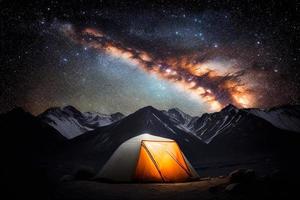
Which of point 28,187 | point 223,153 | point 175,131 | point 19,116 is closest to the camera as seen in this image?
point 28,187

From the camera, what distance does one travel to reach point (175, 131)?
531ft

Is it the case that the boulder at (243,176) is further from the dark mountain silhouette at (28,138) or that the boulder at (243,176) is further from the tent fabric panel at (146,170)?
the dark mountain silhouette at (28,138)

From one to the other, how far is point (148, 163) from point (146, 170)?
0.41m

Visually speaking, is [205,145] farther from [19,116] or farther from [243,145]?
[19,116]

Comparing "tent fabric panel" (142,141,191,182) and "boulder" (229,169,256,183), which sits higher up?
"tent fabric panel" (142,141,191,182)

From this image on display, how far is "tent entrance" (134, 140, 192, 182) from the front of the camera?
13.8 meters

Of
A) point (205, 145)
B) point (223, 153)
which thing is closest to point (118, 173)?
point (223, 153)

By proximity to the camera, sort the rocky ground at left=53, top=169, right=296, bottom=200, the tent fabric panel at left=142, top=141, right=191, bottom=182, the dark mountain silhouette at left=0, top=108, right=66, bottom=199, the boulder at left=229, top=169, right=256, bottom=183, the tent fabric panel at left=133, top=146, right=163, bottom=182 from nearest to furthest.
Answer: the rocky ground at left=53, top=169, right=296, bottom=200 → the boulder at left=229, top=169, right=256, bottom=183 → the tent fabric panel at left=133, top=146, right=163, bottom=182 → the tent fabric panel at left=142, top=141, right=191, bottom=182 → the dark mountain silhouette at left=0, top=108, right=66, bottom=199

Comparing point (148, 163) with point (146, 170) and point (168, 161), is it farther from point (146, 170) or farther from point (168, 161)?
point (168, 161)

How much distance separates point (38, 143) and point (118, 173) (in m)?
158

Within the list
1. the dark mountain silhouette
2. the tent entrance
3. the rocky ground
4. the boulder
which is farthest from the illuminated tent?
the dark mountain silhouette

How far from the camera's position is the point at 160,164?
566 inches

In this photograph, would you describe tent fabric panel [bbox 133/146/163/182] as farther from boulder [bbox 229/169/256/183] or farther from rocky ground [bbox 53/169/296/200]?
boulder [bbox 229/169/256/183]

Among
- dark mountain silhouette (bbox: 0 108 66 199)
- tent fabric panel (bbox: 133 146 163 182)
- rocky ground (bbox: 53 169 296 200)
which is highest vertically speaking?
dark mountain silhouette (bbox: 0 108 66 199)
